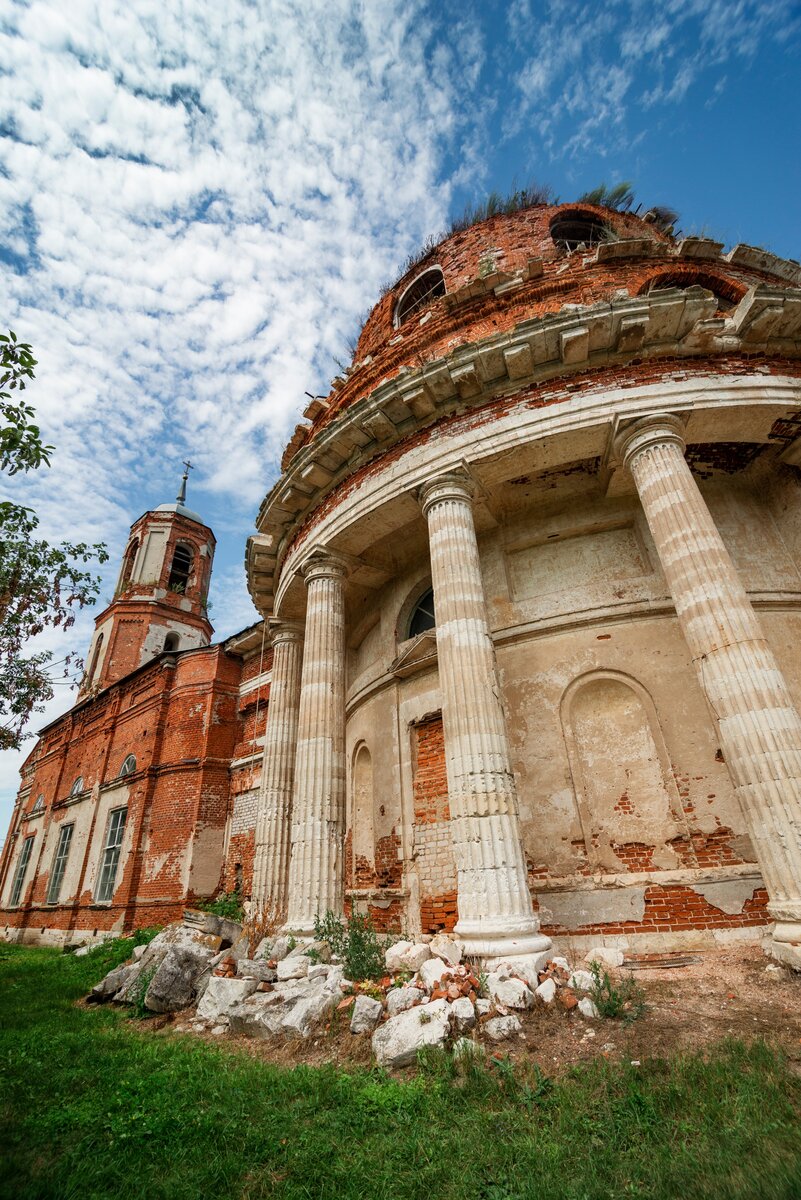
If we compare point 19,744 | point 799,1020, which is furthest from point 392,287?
point 799,1020

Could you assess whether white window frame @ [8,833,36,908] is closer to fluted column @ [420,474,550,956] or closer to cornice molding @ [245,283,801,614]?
cornice molding @ [245,283,801,614]

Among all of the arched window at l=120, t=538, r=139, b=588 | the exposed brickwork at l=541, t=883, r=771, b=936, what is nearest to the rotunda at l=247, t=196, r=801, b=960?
the exposed brickwork at l=541, t=883, r=771, b=936

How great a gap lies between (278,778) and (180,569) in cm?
2112

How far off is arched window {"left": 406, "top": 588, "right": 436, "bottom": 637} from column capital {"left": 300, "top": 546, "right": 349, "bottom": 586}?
1787mm

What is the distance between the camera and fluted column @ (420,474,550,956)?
588 centimetres

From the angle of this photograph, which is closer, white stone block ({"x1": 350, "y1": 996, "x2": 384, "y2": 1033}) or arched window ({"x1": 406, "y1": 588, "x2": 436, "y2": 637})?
white stone block ({"x1": 350, "y1": 996, "x2": 384, "y2": 1033})

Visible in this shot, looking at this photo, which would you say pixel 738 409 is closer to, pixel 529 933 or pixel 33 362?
pixel 529 933

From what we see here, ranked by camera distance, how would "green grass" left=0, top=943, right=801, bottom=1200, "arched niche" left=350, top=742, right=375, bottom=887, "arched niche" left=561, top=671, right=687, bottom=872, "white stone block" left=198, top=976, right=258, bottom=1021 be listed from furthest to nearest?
"arched niche" left=350, top=742, right=375, bottom=887 < "arched niche" left=561, top=671, right=687, bottom=872 < "white stone block" left=198, top=976, right=258, bottom=1021 < "green grass" left=0, top=943, right=801, bottom=1200

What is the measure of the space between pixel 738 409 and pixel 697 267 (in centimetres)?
564

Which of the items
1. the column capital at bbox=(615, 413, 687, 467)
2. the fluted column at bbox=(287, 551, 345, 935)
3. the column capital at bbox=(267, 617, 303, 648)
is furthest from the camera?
the column capital at bbox=(267, 617, 303, 648)

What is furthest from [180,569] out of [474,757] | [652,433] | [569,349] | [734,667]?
[734,667]

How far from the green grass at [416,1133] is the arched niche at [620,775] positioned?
150 inches

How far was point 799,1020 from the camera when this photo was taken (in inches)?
169

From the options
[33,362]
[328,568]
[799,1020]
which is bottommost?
[799,1020]
